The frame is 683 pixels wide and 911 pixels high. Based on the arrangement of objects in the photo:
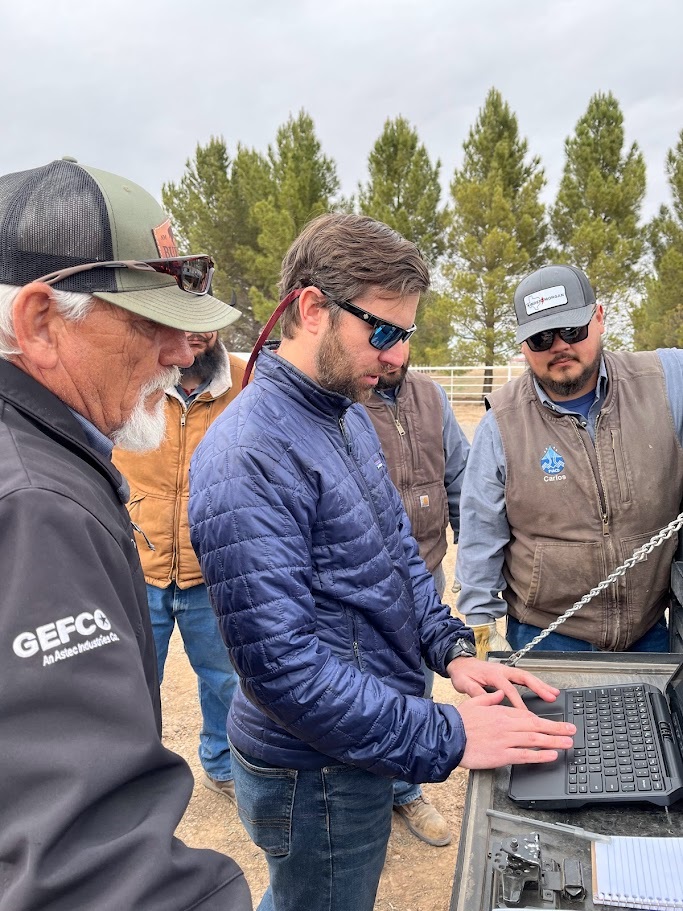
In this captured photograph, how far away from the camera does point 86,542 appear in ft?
3.00

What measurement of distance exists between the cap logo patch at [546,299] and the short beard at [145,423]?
149cm

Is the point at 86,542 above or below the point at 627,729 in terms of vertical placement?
above

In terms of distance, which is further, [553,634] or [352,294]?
[553,634]

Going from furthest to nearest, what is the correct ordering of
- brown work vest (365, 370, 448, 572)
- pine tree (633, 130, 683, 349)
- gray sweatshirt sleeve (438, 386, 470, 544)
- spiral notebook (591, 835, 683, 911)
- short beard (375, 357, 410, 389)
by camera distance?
pine tree (633, 130, 683, 349) < gray sweatshirt sleeve (438, 386, 470, 544) < brown work vest (365, 370, 448, 572) < short beard (375, 357, 410, 389) < spiral notebook (591, 835, 683, 911)

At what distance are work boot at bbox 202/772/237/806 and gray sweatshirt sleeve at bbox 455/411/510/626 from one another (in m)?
1.60

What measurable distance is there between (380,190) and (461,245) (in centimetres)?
381

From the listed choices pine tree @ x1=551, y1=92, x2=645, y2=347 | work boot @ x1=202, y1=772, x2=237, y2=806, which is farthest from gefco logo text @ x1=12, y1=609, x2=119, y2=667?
pine tree @ x1=551, y1=92, x2=645, y2=347

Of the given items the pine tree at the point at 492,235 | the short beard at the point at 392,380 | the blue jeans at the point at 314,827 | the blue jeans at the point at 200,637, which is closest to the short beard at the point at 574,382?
the short beard at the point at 392,380

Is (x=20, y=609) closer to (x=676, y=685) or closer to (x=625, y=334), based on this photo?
(x=676, y=685)

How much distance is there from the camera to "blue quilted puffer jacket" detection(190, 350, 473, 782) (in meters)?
1.38

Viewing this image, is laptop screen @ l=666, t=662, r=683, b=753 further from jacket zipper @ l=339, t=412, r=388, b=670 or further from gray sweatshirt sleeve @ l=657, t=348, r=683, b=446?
gray sweatshirt sleeve @ l=657, t=348, r=683, b=446

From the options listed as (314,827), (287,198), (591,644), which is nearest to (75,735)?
(314,827)

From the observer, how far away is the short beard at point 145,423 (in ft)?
4.20

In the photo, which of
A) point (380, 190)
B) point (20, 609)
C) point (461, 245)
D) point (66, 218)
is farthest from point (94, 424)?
point (380, 190)
